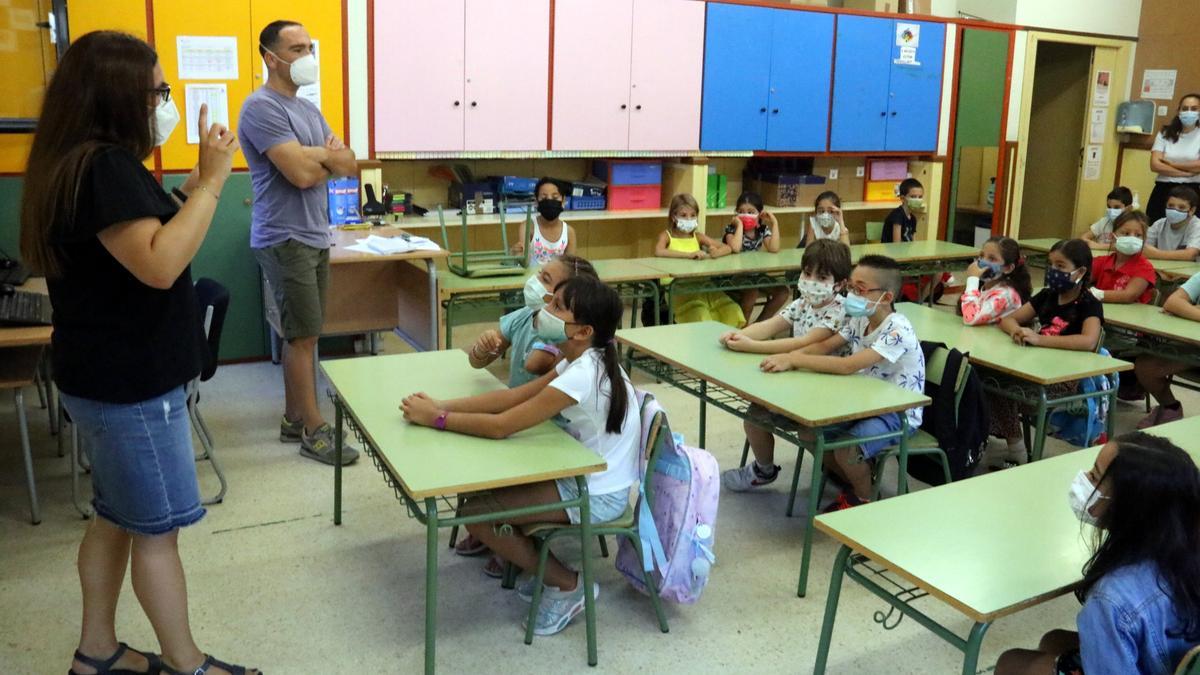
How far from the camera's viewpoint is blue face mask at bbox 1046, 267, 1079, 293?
13.0 feet

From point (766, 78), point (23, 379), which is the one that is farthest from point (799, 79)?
point (23, 379)

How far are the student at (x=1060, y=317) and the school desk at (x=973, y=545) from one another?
159 centimetres

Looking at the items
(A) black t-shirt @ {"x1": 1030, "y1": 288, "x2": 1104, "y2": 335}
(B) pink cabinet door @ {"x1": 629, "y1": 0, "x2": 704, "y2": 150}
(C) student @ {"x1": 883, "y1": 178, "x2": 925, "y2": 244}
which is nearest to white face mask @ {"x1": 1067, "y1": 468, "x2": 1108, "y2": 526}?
(A) black t-shirt @ {"x1": 1030, "y1": 288, "x2": 1104, "y2": 335}

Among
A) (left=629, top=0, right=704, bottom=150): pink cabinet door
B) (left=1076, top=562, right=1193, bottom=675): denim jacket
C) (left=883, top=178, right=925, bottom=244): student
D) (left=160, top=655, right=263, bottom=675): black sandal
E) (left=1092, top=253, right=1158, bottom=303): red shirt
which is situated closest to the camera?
(left=1076, top=562, right=1193, bottom=675): denim jacket

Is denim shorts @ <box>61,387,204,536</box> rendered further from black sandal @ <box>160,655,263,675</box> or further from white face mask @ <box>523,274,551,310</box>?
white face mask @ <box>523,274,551,310</box>

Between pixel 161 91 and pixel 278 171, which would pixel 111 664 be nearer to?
pixel 161 91

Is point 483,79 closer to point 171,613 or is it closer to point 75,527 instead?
point 75,527

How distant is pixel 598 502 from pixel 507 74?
4.05 metres

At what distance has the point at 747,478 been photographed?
12.7 feet

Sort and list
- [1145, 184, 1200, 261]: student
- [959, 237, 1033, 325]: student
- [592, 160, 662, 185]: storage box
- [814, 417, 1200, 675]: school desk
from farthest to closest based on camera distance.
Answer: [592, 160, 662, 185]: storage box < [1145, 184, 1200, 261]: student < [959, 237, 1033, 325]: student < [814, 417, 1200, 675]: school desk

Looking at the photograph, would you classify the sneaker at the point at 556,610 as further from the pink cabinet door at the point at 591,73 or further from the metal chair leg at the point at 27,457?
the pink cabinet door at the point at 591,73

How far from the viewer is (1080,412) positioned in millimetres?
3805

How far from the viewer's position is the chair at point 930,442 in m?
3.23

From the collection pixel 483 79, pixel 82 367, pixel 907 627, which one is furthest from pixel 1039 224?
pixel 82 367
